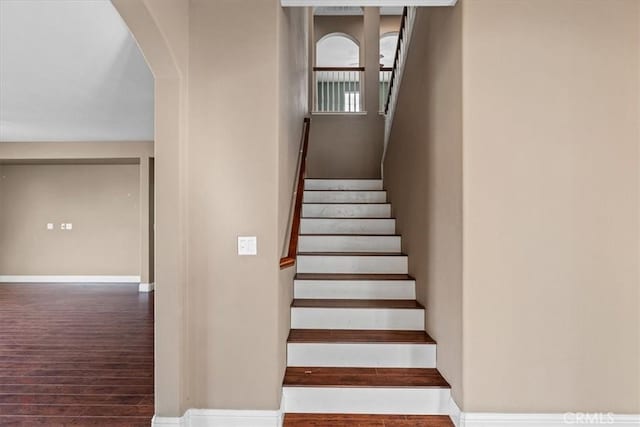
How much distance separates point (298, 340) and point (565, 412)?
5.66 feet

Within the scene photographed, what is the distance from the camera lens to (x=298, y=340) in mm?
2797

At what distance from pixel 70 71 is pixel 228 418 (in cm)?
363

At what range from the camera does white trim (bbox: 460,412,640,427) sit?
7.49ft

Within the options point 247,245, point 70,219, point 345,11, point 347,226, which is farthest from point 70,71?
point 345,11

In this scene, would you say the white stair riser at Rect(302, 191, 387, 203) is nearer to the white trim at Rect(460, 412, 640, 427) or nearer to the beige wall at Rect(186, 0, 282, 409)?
the beige wall at Rect(186, 0, 282, 409)

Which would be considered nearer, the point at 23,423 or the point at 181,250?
the point at 181,250

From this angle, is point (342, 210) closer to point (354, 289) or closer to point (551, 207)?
point (354, 289)

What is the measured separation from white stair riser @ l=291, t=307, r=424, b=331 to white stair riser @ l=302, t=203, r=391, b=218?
165 centimetres

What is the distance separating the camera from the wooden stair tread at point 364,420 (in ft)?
7.87

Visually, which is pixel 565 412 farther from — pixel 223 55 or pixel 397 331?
pixel 223 55

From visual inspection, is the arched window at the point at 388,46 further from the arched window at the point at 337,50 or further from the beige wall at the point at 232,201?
the beige wall at the point at 232,201

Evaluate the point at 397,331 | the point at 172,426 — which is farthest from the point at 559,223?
the point at 172,426

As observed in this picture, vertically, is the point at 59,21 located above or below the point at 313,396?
above

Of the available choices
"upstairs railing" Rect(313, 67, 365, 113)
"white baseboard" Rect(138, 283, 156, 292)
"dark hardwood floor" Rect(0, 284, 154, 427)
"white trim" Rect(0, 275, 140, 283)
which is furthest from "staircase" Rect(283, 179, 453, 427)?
"white trim" Rect(0, 275, 140, 283)
